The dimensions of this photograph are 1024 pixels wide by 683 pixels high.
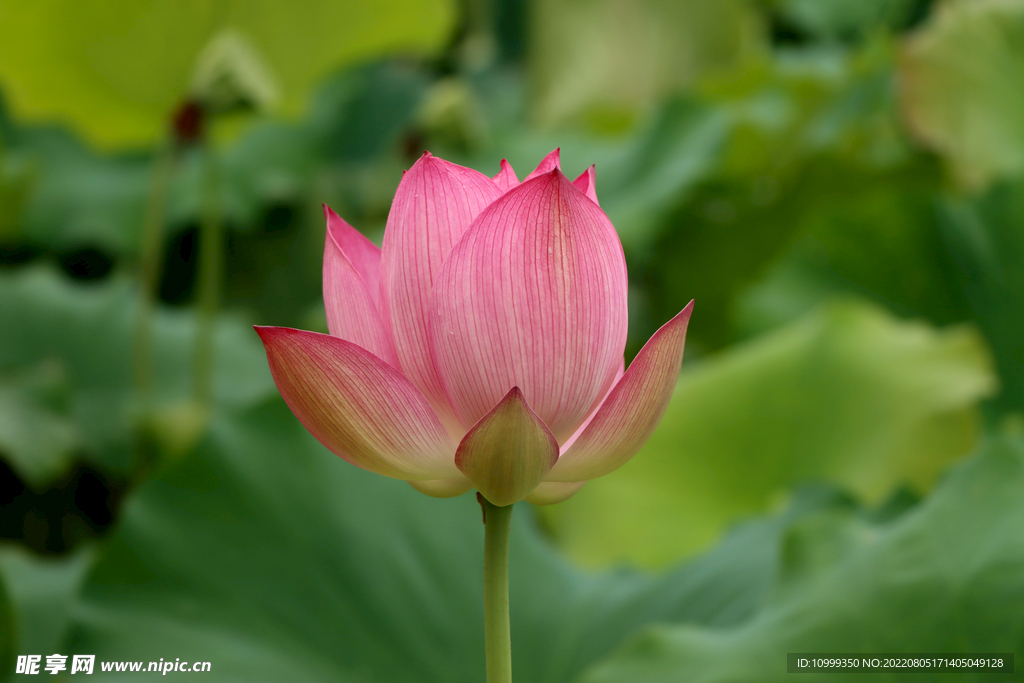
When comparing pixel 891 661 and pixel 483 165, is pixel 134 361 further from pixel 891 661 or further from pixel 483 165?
pixel 891 661

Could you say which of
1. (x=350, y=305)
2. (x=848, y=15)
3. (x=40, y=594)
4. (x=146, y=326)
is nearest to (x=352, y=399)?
(x=350, y=305)

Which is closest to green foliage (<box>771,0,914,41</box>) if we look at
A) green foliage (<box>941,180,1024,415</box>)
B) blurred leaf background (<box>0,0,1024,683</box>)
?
blurred leaf background (<box>0,0,1024,683</box>)

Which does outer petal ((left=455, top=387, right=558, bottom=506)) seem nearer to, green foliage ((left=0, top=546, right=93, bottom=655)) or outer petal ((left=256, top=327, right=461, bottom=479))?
outer petal ((left=256, top=327, right=461, bottom=479))

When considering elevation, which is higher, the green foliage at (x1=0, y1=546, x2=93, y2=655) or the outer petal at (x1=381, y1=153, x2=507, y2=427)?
the green foliage at (x1=0, y1=546, x2=93, y2=655)

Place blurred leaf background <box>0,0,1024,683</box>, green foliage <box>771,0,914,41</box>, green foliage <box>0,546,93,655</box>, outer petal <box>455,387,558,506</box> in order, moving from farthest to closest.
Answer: green foliage <box>771,0,914,41</box>, green foliage <box>0,546,93,655</box>, blurred leaf background <box>0,0,1024,683</box>, outer petal <box>455,387,558,506</box>

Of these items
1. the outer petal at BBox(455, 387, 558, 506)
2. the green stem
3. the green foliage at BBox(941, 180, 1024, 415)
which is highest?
the green foliage at BBox(941, 180, 1024, 415)

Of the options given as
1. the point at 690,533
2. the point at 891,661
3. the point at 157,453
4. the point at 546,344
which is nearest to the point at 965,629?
the point at 891,661

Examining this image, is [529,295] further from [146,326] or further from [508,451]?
[146,326]
